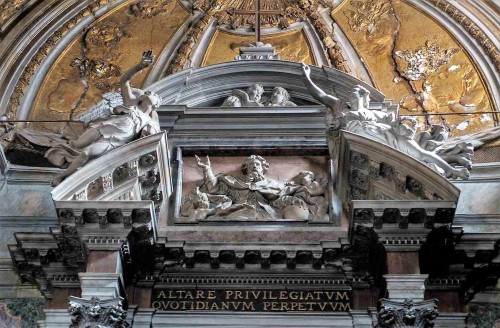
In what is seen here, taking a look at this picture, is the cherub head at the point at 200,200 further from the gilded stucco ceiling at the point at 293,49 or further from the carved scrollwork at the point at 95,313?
the gilded stucco ceiling at the point at 293,49

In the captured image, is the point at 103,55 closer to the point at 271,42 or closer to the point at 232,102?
the point at 271,42

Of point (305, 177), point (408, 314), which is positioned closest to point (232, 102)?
point (305, 177)

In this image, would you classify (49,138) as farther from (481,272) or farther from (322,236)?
(481,272)

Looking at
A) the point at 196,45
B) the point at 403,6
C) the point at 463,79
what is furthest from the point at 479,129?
the point at 196,45

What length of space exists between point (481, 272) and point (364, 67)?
467 centimetres

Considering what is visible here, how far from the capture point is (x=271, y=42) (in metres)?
19.1

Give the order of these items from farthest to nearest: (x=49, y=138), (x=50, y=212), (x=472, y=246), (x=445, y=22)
Answer: (x=445, y=22) < (x=49, y=138) < (x=50, y=212) < (x=472, y=246)

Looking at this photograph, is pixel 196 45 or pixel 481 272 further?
pixel 196 45

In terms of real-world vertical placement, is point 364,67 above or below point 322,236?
above

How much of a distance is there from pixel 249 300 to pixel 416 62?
536 cm

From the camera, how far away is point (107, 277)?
46.6 feet

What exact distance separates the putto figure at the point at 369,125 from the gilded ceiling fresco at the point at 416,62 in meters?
2.03

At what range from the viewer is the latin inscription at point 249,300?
14906mm

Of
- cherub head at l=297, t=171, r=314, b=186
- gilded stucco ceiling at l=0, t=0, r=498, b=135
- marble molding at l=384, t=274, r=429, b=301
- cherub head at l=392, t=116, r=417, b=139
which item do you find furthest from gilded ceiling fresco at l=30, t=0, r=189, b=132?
marble molding at l=384, t=274, r=429, b=301
